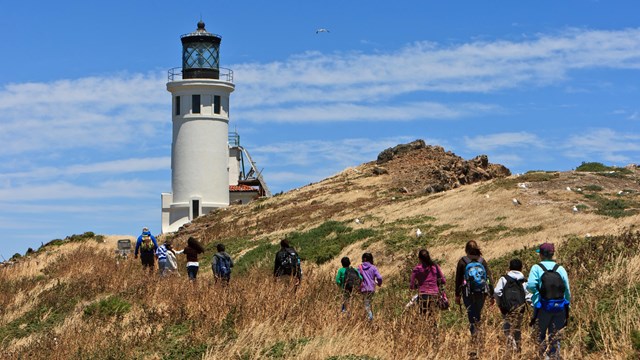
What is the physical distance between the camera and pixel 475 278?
13.6 metres

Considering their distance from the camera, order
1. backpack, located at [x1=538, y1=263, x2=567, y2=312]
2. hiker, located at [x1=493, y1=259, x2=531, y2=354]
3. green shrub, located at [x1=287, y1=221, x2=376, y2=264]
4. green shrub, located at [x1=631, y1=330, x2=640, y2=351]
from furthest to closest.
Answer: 1. green shrub, located at [x1=287, y1=221, x2=376, y2=264]
2. hiker, located at [x1=493, y1=259, x2=531, y2=354]
3. backpack, located at [x1=538, y1=263, x2=567, y2=312]
4. green shrub, located at [x1=631, y1=330, x2=640, y2=351]

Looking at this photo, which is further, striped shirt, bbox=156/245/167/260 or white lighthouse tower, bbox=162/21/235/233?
white lighthouse tower, bbox=162/21/235/233

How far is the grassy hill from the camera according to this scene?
41.4 ft

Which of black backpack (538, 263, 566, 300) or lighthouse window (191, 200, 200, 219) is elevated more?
lighthouse window (191, 200, 200, 219)

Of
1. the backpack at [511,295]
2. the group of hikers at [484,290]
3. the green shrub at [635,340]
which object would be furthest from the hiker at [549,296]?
the green shrub at [635,340]

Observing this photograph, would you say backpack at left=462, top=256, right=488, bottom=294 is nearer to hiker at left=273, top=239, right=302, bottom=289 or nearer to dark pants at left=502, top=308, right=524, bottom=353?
dark pants at left=502, top=308, right=524, bottom=353

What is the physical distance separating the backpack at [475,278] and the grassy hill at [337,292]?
0.55 m

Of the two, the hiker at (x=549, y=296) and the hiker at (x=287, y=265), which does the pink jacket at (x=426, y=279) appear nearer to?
the hiker at (x=549, y=296)

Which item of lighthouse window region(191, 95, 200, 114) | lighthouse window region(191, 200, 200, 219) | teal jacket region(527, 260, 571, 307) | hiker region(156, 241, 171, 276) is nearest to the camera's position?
teal jacket region(527, 260, 571, 307)

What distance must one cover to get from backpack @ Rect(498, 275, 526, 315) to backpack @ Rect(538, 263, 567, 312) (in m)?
0.92

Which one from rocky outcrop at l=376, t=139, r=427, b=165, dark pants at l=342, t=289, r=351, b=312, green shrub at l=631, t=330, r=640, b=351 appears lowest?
green shrub at l=631, t=330, r=640, b=351

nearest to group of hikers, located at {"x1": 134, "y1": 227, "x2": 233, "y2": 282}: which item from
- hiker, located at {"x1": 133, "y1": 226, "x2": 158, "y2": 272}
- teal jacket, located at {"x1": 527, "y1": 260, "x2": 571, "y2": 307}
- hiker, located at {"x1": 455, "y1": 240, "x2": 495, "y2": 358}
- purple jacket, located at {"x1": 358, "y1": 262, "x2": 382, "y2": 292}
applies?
hiker, located at {"x1": 133, "y1": 226, "x2": 158, "y2": 272}

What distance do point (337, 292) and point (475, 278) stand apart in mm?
3099

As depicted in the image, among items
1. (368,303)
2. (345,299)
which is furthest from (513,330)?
(345,299)
